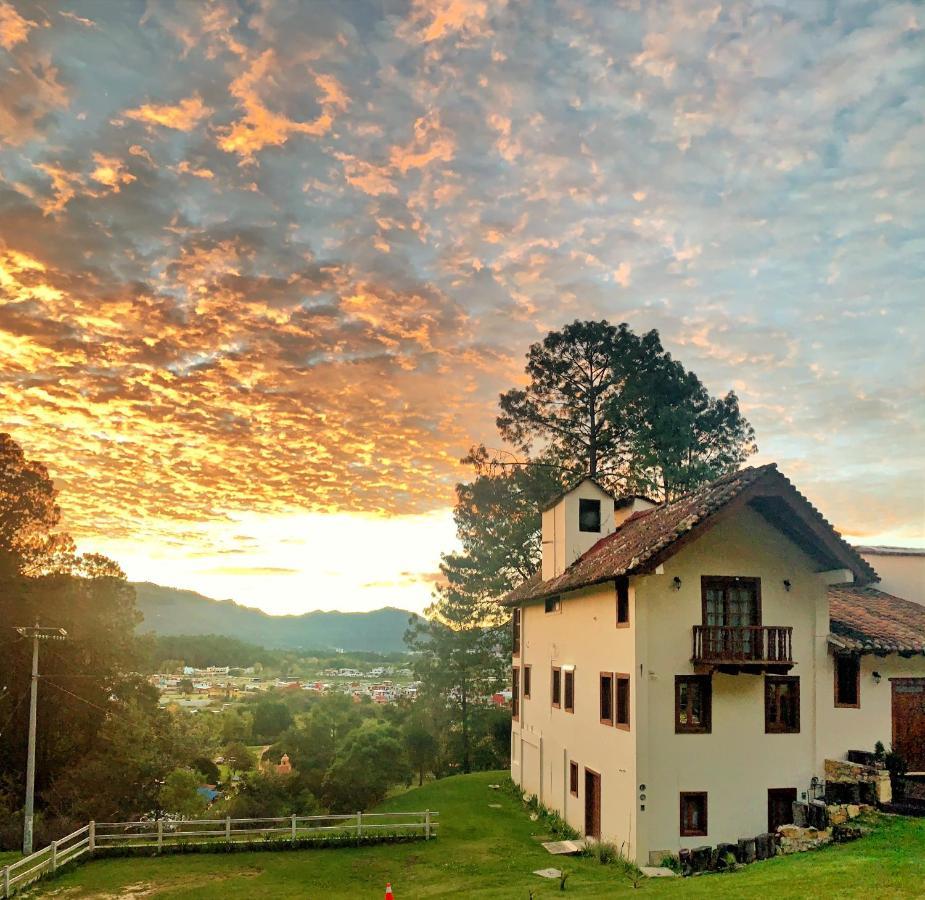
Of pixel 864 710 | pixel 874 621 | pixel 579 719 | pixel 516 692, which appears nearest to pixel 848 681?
pixel 864 710

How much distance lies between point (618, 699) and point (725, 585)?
14.4 feet

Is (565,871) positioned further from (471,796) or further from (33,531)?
(33,531)

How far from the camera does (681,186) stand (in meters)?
24.8

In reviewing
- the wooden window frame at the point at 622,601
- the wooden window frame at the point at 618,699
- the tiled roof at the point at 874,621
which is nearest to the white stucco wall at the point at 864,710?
the tiled roof at the point at 874,621

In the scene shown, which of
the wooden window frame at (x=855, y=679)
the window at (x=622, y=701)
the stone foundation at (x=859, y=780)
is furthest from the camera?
the wooden window frame at (x=855, y=679)

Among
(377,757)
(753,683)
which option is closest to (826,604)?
(753,683)

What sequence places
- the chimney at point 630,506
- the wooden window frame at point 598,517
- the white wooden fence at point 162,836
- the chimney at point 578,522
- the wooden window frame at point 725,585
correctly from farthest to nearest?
the chimney at point 630,506 → the wooden window frame at point 598,517 → the chimney at point 578,522 → the wooden window frame at point 725,585 → the white wooden fence at point 162,836

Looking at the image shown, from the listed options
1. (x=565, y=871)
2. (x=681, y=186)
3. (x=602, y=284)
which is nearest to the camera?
(x=565, y=871)

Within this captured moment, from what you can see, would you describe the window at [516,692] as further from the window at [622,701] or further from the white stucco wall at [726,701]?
the white stucco wall at [726,701]

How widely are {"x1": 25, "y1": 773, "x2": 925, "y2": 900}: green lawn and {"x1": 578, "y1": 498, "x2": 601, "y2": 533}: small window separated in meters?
10.7

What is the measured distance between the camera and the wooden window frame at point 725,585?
71.5 feet

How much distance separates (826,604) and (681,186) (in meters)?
13.5

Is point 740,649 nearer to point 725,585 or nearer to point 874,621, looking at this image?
point 725,585

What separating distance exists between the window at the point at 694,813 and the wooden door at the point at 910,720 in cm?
655
